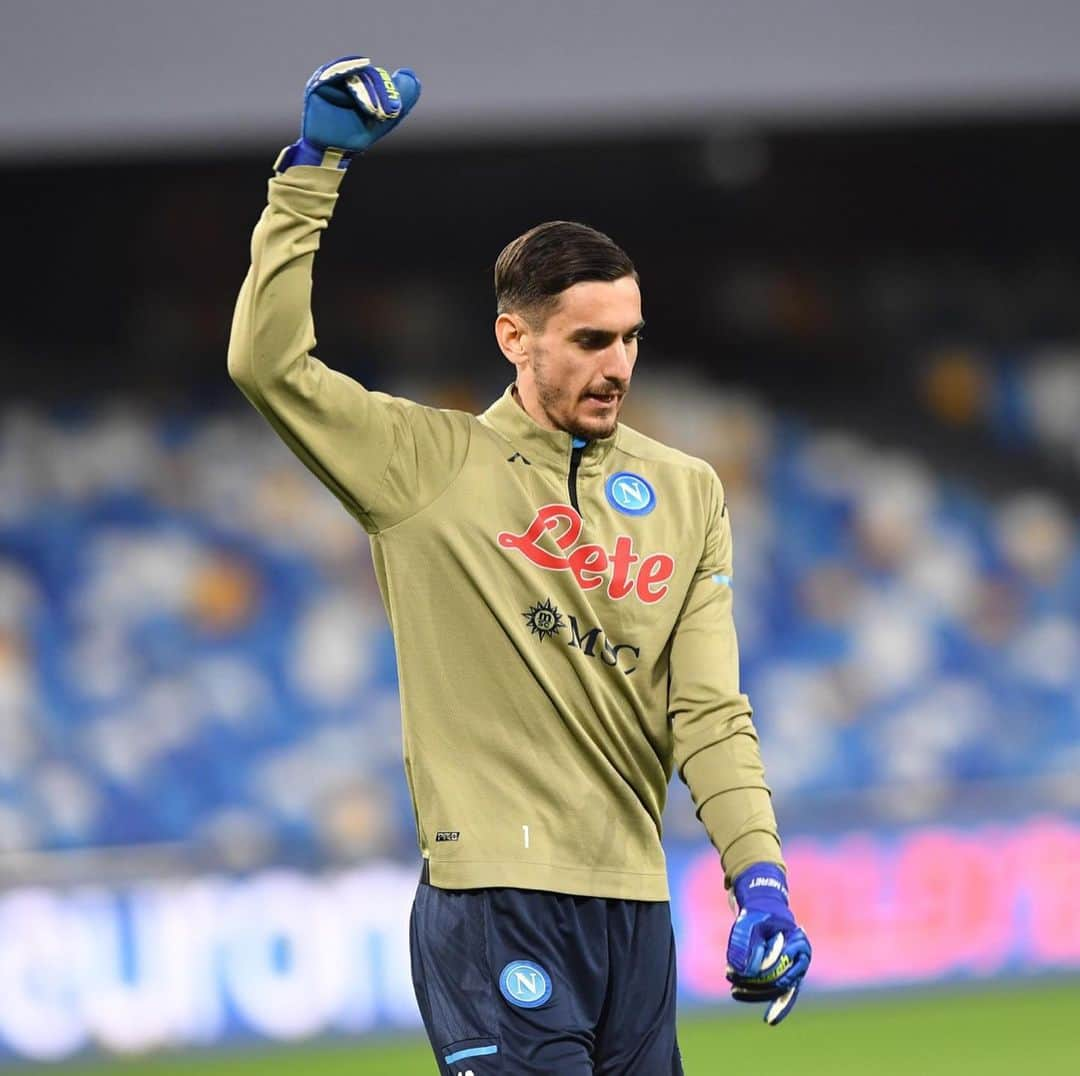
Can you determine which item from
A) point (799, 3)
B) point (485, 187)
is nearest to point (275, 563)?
point (485, 187)

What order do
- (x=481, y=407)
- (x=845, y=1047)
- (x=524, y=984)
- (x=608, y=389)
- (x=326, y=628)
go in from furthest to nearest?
(x=481, y=407) < (x=326, y=628) < (x=845, y=1047) < (x=608, y=389) < (x=524, y=984)

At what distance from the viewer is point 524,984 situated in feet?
9.46

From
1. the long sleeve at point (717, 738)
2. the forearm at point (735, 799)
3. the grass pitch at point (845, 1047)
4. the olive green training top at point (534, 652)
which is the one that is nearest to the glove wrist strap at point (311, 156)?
the olive green training top at point (534, 652)

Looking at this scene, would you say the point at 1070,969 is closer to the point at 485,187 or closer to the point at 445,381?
the point at 445,381

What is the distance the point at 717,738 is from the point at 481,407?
25.6ft

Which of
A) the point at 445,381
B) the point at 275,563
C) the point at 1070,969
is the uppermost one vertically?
the point at 445,381

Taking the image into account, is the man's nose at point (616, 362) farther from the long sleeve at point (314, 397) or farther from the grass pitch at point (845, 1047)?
the grass pitch at point (845, 1047)

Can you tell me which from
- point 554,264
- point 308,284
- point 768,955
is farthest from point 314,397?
point 768,955

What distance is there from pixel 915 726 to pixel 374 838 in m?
3.12

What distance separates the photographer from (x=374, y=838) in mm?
9086

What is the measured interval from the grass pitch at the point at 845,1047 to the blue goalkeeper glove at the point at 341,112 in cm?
490

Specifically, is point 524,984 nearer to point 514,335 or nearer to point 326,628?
point 514,335

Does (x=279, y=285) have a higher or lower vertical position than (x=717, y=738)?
higher

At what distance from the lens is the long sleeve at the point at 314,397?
8.92 feet
